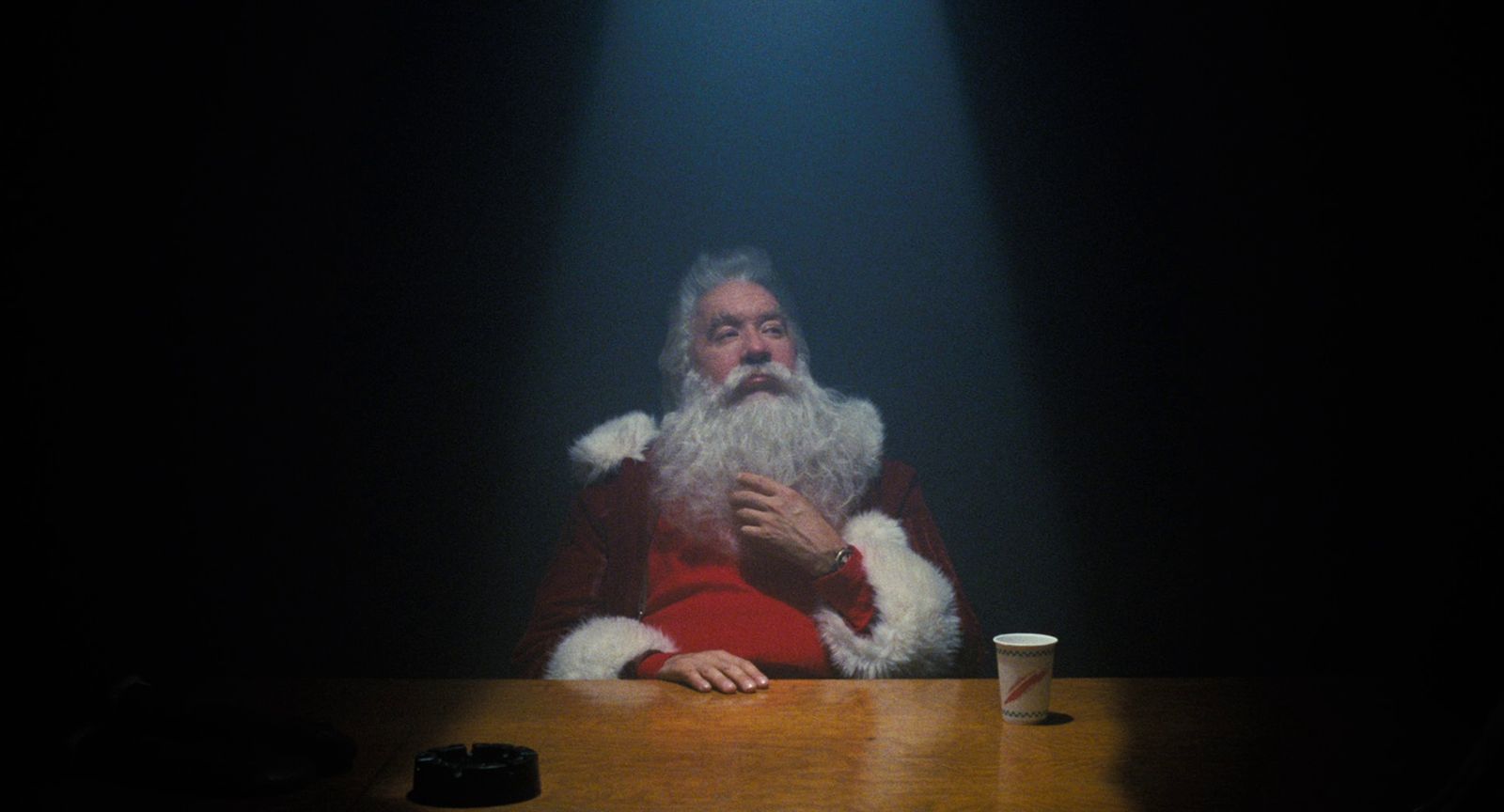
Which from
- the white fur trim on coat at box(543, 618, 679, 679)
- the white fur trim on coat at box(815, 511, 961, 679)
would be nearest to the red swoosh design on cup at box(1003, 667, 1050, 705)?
the white fur trim on coat at box(815, 511, 961, 679)

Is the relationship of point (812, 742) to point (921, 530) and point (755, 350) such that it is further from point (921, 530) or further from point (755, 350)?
point (755, 350)

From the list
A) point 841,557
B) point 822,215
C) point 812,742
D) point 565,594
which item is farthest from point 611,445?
point 812,742

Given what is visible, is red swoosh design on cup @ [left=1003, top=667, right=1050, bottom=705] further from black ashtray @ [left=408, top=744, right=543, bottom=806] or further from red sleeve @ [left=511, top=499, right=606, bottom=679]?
red sleeve @ [left=511, top=499, right=606, bottom=679]

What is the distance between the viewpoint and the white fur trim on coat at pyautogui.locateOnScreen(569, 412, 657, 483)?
9.16 ft

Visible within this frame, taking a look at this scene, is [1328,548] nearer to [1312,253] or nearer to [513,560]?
[1312,253]

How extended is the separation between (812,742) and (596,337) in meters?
1.29

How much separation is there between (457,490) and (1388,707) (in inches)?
72.5

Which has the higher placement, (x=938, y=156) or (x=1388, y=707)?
(x=938, y=156)

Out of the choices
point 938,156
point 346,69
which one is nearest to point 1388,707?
point 938,156

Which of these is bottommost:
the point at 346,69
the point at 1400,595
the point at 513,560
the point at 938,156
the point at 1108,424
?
the point at 1400,595

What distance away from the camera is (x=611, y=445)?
280 centimetres

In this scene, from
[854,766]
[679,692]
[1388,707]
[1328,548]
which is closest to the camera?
[854,766]

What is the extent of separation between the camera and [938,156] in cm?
278

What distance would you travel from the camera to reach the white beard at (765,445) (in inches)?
109
